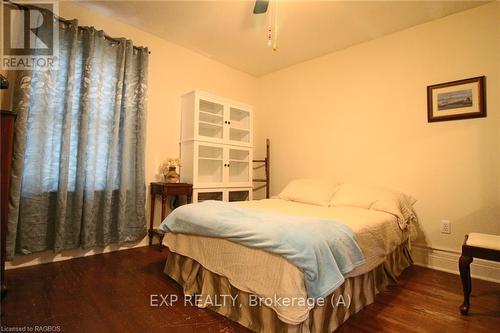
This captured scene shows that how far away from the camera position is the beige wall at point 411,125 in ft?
7.16

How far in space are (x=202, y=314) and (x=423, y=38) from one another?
10.4 feet

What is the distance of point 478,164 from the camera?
7.17 ft

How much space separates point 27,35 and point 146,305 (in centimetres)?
235

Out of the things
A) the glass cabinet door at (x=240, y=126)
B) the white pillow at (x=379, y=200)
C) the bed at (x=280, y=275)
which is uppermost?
the glass cabinet door at (x=240, y=126)

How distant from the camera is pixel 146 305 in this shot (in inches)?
61.1

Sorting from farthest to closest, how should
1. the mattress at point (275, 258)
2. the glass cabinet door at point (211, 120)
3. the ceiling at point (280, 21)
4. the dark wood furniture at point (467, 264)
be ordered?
the glass cabinet door at point (211, 120) → the ceiling at point (280, 21) → the dark wood furniture at point (467, 264) → the mattress at point (275, 258)

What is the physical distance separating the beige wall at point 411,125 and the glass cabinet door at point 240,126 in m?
0.64

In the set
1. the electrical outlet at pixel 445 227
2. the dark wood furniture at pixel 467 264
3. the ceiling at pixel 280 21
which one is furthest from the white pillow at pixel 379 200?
the ceiling at pixel 280 21

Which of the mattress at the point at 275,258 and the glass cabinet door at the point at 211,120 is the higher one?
the glass cabinet door at the point at 211,120

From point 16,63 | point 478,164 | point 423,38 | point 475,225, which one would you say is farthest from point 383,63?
point 16,63

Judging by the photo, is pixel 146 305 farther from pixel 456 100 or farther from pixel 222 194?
pixel 456 100

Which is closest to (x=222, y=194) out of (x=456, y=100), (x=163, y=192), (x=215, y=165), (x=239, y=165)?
(x=215, y=165)

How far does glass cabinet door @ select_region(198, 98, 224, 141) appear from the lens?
3.12m

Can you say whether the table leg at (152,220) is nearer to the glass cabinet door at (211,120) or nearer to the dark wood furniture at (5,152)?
the glass cabinet door at (211,120)
